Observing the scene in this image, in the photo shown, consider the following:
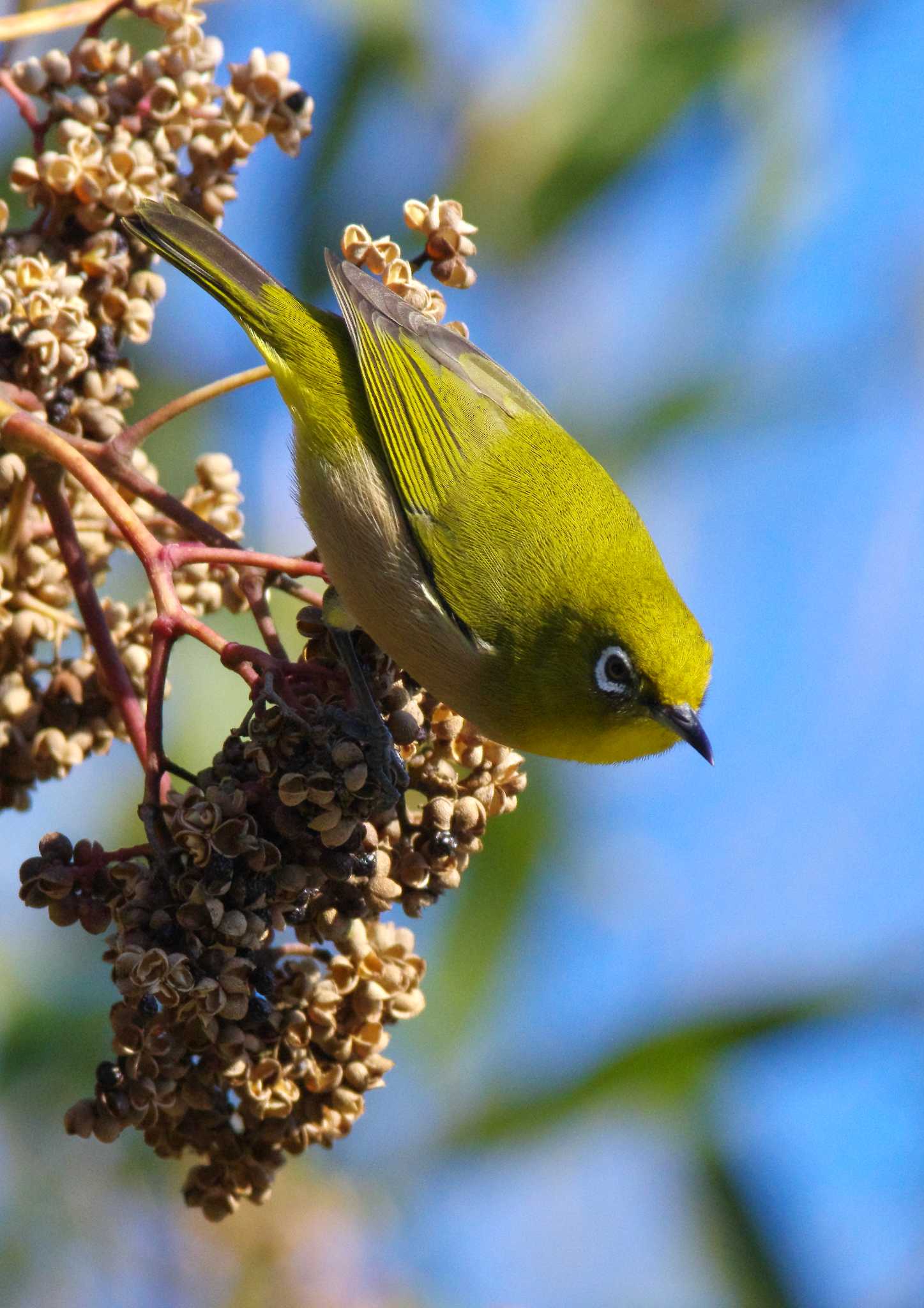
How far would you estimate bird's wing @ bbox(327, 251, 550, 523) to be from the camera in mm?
3957

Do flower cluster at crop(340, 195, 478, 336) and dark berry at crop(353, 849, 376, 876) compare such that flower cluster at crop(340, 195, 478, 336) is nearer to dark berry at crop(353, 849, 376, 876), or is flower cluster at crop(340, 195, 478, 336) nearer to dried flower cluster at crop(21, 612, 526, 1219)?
dried flower cluster at crop(21, 612, 526, 1219)

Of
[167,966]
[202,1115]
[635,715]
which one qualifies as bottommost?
[202,1115]

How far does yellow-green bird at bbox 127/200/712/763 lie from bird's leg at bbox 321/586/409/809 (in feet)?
0.65

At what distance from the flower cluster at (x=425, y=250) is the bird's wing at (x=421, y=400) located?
26 cm

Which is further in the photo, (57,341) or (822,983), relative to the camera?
(822,983)

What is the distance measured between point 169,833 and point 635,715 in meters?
1.35

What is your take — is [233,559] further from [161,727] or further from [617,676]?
[617,676]

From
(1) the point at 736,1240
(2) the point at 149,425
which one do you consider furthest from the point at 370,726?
(1) the point at 736,1240

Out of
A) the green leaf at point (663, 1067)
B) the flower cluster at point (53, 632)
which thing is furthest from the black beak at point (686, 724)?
the green leaf at point (663, 1067)

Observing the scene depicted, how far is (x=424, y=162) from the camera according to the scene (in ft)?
19.0

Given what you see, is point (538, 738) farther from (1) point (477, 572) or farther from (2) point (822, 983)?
(2) point (822, 983)

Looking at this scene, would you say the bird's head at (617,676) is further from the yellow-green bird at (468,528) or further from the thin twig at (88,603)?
the thin twig at (88,603)

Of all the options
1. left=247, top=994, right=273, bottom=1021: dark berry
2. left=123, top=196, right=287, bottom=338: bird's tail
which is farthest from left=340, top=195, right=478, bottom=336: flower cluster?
left=247, top=994, right=273, bottom=1021: dark berry

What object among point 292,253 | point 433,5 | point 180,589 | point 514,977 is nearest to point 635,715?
point 180,589
